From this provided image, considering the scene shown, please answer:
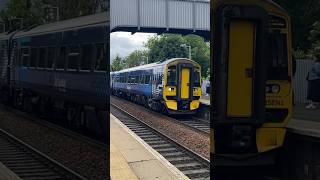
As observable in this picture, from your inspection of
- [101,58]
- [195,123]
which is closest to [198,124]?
[195,123]

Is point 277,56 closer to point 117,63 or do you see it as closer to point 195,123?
point 195,123

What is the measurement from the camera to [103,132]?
129cm

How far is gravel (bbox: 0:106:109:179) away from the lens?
1.33m

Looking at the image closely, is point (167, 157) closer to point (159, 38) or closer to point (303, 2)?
point (159, 38)

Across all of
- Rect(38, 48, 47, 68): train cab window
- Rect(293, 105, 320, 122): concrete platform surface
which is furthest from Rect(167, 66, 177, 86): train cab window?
Rect(293, 105, 320, 122): concrete platform surface

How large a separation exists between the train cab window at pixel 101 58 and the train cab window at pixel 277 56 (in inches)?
47.8

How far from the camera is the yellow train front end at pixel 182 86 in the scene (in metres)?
1.22

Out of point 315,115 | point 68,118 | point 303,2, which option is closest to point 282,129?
point 315,115

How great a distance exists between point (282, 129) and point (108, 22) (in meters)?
1.37

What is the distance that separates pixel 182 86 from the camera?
138 centimetres

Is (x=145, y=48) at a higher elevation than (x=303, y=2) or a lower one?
lower

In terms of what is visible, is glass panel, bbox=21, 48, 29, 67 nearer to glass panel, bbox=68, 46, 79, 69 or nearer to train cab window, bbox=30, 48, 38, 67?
train cab window, bbox=30, 48, 38, 67

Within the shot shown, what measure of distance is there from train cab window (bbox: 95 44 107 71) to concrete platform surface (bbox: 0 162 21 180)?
2.13 ft

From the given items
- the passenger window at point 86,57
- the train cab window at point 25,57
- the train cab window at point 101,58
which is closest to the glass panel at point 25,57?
the train cab window at point 25,57
